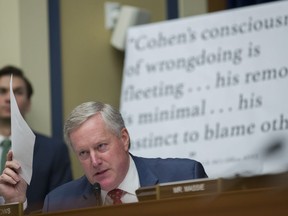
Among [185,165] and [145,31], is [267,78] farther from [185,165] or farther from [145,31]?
[185,165]

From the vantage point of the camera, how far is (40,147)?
580cm

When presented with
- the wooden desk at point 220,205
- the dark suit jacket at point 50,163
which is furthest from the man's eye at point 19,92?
the wooden desk at point 220,205

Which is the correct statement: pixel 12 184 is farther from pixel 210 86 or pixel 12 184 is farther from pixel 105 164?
pixel 210 86

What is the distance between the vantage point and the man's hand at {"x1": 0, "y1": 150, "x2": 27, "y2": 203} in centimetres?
374

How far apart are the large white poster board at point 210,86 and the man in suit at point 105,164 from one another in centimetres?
259

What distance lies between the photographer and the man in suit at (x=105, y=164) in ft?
12.4

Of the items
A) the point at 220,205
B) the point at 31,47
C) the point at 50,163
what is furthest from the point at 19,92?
the point at 220,205

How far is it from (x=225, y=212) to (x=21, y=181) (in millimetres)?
1201

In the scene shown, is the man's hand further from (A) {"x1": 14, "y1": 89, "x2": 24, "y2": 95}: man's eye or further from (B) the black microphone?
(A) {"x1": 14, "y1": 89, "x2": 24, "y2": 95}: man's eye

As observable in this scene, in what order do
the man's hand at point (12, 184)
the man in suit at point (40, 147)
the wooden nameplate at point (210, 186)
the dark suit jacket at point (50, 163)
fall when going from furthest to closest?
the man in suit at point (40, 147) < the dark suit jacket at point (50, 163) < the man's hand at point (12, 184) < the wooden nameplate at point (210, 186)

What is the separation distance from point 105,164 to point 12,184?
0.32 metres

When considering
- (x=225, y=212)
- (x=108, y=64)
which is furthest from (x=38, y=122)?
(x=225, y=212)

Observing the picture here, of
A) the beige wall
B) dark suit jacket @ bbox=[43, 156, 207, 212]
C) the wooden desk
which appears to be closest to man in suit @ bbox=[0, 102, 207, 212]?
dark suit jacket @ bbox=[43, 156, 207, 212]

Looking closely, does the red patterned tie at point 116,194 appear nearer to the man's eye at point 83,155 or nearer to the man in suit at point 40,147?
the man's eye at point 83,155
